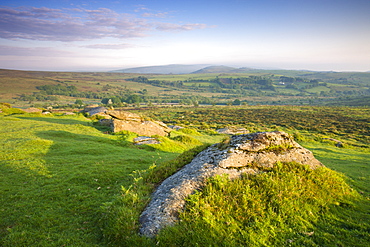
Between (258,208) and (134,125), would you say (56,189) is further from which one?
(134,125)

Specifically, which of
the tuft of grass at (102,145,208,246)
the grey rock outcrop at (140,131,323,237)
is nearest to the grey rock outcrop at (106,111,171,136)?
the tuft of grass at (102,145,208,246)

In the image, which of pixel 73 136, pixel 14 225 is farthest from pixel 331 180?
pixel 73 136

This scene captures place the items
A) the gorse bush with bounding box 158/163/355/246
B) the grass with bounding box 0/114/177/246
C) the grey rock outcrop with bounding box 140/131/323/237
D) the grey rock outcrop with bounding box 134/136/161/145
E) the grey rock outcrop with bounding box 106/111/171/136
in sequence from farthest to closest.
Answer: the grey rock outcrop with bounding box 106/111/171/136
the grey rock outcrop with bounding box 134/136/161/145
the grey rock outcrop with bounding box 140/131/323/237
the grass with bounding box 0/114/177/246
the gorse bush with bounding box 158/163/355/246

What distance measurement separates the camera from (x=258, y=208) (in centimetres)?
660

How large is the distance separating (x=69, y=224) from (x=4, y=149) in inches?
469

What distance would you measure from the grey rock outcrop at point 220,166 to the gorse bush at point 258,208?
0.34 meters

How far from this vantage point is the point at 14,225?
250 inches

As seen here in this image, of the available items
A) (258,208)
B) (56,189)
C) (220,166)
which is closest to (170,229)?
(258,208)

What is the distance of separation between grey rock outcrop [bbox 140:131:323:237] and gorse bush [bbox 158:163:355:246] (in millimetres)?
340

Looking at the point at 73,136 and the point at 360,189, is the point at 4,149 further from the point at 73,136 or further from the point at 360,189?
the point at 360,189

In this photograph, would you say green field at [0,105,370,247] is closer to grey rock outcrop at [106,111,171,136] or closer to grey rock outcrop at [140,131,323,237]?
grey rock outcrop at [140,131,323,237]

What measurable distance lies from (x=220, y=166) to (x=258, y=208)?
208 cm

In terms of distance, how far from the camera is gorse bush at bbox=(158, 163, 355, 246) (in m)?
5.64

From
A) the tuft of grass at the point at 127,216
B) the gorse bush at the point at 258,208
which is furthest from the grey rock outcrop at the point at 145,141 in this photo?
the gorse bush at the point at 258,208
